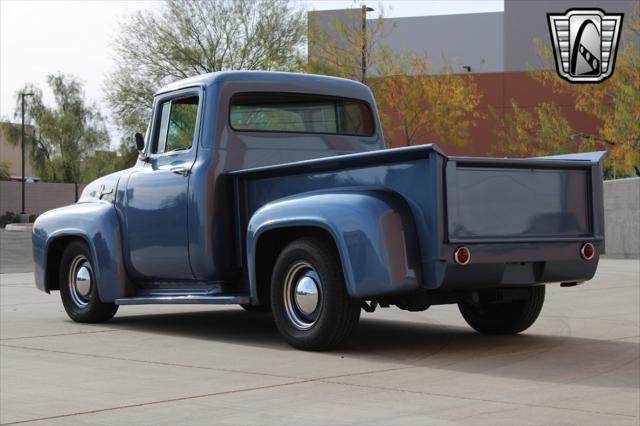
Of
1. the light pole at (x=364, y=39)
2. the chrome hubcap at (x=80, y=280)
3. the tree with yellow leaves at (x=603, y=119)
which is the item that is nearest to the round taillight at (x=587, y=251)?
the chrome hubcap at (x=80, y=280)

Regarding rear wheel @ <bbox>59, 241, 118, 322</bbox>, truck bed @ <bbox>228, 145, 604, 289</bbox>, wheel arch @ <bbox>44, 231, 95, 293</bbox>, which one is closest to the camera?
truck bed @ <bbox>228, 145, 604, 289</bbox>

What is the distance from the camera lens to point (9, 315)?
11852 millimetres

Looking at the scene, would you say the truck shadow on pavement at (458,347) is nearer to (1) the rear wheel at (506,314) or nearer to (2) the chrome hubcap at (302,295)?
(1) the rear wheel at (506,314)

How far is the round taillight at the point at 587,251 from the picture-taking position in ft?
27.4

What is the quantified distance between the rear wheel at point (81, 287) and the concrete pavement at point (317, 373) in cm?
14

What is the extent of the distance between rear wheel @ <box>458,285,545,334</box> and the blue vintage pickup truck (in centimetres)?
1

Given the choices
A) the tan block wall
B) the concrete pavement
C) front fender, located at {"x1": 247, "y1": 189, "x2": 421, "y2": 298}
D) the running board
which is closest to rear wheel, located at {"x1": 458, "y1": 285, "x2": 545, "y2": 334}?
the concrete pavement

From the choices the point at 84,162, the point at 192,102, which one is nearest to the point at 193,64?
the point at 84,162

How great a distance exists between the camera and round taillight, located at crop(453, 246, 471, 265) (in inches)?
300

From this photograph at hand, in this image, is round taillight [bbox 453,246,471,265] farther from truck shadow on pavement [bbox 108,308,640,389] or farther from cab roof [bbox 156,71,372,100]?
cab roof [bbox 156,71,372,100]

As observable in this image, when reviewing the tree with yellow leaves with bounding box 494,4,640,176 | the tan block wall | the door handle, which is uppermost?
the tree with yellow leaves with bounding box 494,4,640,176

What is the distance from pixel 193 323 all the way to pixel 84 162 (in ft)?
212

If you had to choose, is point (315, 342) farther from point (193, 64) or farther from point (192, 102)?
point (193, 64)

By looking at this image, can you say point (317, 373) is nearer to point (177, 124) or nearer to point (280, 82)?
point (280, 82)
